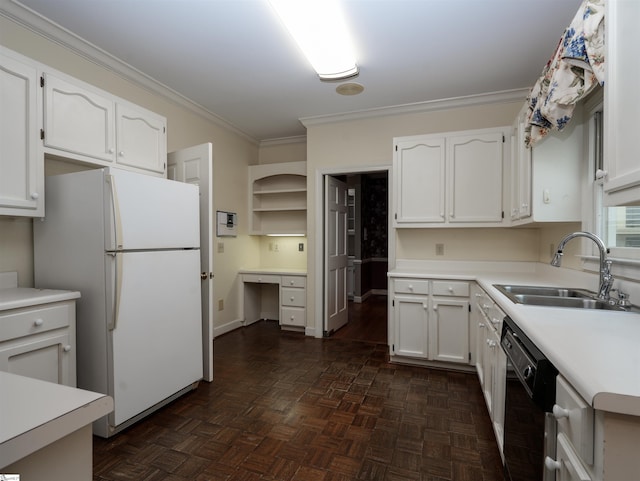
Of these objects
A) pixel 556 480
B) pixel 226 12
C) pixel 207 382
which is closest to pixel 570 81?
pixel 556 480

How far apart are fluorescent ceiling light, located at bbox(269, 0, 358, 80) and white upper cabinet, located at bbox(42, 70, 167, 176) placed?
136 centimetres

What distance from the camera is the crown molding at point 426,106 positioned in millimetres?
3320

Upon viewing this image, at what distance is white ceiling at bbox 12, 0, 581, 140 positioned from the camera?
2143mm

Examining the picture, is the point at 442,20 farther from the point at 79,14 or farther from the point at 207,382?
the point at 207,382

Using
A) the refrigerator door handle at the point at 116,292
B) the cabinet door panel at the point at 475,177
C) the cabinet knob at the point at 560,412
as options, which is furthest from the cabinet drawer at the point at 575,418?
the cabinet door panel at the point at 475,177

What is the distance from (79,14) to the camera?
2201 millimetres

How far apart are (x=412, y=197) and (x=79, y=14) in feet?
9.62

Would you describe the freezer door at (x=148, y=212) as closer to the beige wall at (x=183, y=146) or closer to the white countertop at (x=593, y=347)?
the beige wall at (x=183, y=146)

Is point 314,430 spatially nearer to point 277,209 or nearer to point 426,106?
point 277,209

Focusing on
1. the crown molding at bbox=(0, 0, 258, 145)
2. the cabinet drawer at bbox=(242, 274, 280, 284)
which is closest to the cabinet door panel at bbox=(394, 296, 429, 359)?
the cabinet drawer at bbox=(242, 274, 280, 284)

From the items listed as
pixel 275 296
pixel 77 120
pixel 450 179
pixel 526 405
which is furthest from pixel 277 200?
pixel 526 405

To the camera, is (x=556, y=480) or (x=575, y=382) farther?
(x=556, y=480)

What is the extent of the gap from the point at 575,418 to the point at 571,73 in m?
1.56

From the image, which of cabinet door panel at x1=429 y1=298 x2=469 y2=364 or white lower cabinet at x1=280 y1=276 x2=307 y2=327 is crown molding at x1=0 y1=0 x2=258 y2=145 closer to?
white lower cabinet at x1=280 y1=276 x2=307 y2=327
